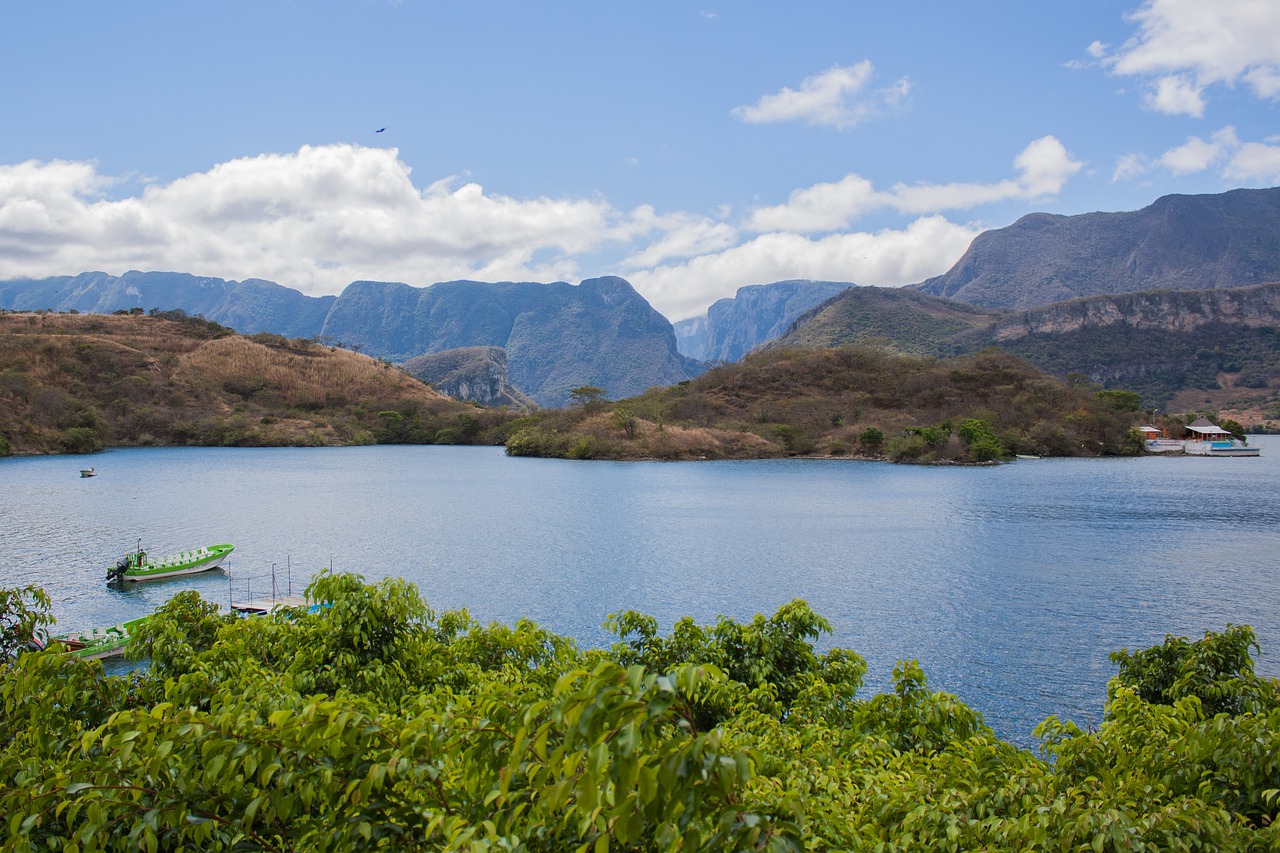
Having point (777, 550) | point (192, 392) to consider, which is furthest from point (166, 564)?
Answer: point (192, 392)

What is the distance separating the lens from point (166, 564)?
104 ft

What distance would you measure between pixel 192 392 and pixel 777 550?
4338 inches

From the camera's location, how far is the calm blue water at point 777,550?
907 inches

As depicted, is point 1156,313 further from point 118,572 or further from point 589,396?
point 118,572

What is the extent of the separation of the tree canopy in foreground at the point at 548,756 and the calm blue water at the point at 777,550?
9459mm

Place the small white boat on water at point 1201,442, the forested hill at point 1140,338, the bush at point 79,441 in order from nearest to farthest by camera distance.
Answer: the bush at point 79,441
the small white boat on water at point 1201,442
the forested hill at point 1140,338

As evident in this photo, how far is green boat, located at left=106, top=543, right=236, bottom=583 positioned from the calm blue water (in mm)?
675

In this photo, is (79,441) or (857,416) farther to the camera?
(857,416)

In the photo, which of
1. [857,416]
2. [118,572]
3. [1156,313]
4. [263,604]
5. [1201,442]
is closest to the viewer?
[263,604]

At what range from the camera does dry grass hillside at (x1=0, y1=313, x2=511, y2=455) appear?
9338 centimetres

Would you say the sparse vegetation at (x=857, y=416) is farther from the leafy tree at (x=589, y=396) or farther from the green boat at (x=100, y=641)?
the green boat at (x=100, y=641)

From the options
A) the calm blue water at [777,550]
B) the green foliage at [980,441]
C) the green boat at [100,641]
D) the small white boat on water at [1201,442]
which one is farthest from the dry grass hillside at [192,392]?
the small white boat on water at [1201,442]

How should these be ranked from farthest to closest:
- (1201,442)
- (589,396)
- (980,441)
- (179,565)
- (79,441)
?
(589,396), (1201,442), (79,441), (980,441), (179,565)

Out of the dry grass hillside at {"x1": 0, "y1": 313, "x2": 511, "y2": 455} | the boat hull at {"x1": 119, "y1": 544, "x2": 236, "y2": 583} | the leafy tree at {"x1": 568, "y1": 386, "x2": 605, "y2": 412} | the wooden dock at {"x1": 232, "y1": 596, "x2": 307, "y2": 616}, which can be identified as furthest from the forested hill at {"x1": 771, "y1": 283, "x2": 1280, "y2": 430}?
the wooden dock at {"x1": 232, "y1": 596, "x2": 307, "y2": 616}
